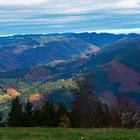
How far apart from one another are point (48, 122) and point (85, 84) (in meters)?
25.4

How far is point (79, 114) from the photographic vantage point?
273ft

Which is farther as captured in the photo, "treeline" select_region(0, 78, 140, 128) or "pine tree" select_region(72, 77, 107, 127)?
"pine tree" select_region(72, 77, 107, 127)

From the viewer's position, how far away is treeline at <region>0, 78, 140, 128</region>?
68375 millimetres

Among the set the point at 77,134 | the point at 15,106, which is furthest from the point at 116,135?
the point at 15,106

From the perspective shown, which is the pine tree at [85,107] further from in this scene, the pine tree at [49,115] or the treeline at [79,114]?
the pine tree at [49,115]

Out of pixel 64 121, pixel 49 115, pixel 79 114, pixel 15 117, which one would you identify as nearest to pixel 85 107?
pixel 79 114

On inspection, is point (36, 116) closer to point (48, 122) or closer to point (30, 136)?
point (48, 122)

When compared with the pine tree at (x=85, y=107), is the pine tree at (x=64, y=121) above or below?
below

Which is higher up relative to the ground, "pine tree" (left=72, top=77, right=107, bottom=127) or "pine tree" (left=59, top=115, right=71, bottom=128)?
"pine tree" (left=72, top=77, right=107, bottom=127)

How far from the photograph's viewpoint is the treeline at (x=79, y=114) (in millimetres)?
68375

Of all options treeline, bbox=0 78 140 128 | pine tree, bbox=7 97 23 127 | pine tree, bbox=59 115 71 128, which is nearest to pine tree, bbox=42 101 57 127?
treeline, bbox=0 78 140 128

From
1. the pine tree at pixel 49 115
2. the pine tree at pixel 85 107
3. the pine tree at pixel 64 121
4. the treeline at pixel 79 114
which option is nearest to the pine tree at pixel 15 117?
the treeline at pixel 79 114

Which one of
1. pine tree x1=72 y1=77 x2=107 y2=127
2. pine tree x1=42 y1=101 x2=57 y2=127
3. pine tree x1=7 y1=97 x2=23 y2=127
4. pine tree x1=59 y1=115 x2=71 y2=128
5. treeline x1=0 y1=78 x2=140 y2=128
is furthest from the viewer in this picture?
pine tree x1=72 y1=77 x2=107 y2=127

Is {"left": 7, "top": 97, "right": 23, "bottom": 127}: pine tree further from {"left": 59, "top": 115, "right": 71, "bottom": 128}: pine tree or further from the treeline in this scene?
{"left": 59, "top": 115, "right": 71, "bottom": 128}: pine tree
